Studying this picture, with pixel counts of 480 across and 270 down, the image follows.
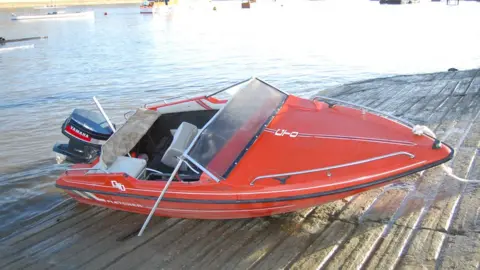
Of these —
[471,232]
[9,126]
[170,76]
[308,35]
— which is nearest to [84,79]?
[170,76]

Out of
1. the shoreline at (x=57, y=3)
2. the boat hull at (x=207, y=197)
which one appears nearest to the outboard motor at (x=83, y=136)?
the boat hull at (x=207, y=197)

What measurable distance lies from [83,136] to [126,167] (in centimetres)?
111

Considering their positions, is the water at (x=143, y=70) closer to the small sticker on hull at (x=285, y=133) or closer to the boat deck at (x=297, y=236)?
the boat deck at (x=297, y=236)

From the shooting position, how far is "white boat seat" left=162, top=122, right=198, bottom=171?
193 inches

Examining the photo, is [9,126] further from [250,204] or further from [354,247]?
[354,247]

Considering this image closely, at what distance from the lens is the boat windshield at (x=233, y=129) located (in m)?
4.39

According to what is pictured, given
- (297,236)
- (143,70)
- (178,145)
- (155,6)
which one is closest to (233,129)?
(178,145)

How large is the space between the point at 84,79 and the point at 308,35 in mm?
18610

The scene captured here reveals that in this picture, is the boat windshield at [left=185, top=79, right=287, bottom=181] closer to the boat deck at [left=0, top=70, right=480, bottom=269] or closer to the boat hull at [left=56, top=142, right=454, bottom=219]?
the boat hull at [left=56, top=142, right=454, bottom=219]

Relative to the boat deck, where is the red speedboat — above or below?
above

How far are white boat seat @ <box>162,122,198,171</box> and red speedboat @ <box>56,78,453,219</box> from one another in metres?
0.01

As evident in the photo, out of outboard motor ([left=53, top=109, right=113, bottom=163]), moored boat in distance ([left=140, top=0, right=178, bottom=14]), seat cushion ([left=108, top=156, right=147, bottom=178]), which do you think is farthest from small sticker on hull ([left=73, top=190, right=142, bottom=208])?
moored boat in distance ([left=140, top=0, right=178, bottom=14])

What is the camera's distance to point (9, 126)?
10.7 meters

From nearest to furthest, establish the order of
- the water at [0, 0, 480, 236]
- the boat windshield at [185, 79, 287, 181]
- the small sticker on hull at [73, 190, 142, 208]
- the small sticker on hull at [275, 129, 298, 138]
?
the boat windshield at [185, 79, 287, 181] < the small sticker on hull at [275, 129, 298, 138] < the small sticker on hull at [73, 190, 142, 208] < the water at [0, 0, 480, 236]
